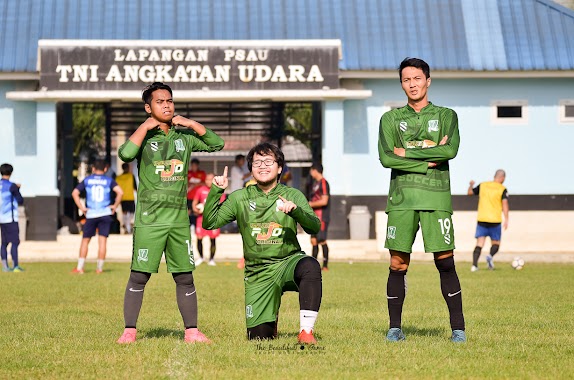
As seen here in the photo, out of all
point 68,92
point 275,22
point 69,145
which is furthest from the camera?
point 69,145

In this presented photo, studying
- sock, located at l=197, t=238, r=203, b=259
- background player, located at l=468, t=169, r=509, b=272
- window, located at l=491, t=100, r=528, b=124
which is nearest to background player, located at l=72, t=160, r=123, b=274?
sock, located at l=197, t=238, r=203, b=259

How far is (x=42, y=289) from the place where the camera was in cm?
1698

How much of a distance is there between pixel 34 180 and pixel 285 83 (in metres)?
6.62

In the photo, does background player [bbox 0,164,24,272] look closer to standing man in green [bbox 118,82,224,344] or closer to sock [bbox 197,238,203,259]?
sock [bbox 197,238,203,259]

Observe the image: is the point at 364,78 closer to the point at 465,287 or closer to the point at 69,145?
the point at 69,145

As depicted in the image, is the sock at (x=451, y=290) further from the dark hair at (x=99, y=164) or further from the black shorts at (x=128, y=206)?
the black shorts at (x=128, y=206)

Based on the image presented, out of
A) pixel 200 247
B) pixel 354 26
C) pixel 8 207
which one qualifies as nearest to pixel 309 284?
pixel 8 207

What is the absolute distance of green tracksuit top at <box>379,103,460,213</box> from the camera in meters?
9.46

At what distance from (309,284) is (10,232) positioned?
13259mm

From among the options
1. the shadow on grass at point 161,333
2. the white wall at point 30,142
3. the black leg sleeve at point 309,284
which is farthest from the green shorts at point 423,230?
the white wall at point 30,142

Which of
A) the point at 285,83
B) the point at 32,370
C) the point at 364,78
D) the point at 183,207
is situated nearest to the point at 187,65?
the point at 285,83

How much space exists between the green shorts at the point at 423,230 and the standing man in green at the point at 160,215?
1.68 meters

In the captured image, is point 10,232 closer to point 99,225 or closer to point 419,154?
point 99,225

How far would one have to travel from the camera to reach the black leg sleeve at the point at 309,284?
29.8 feet
